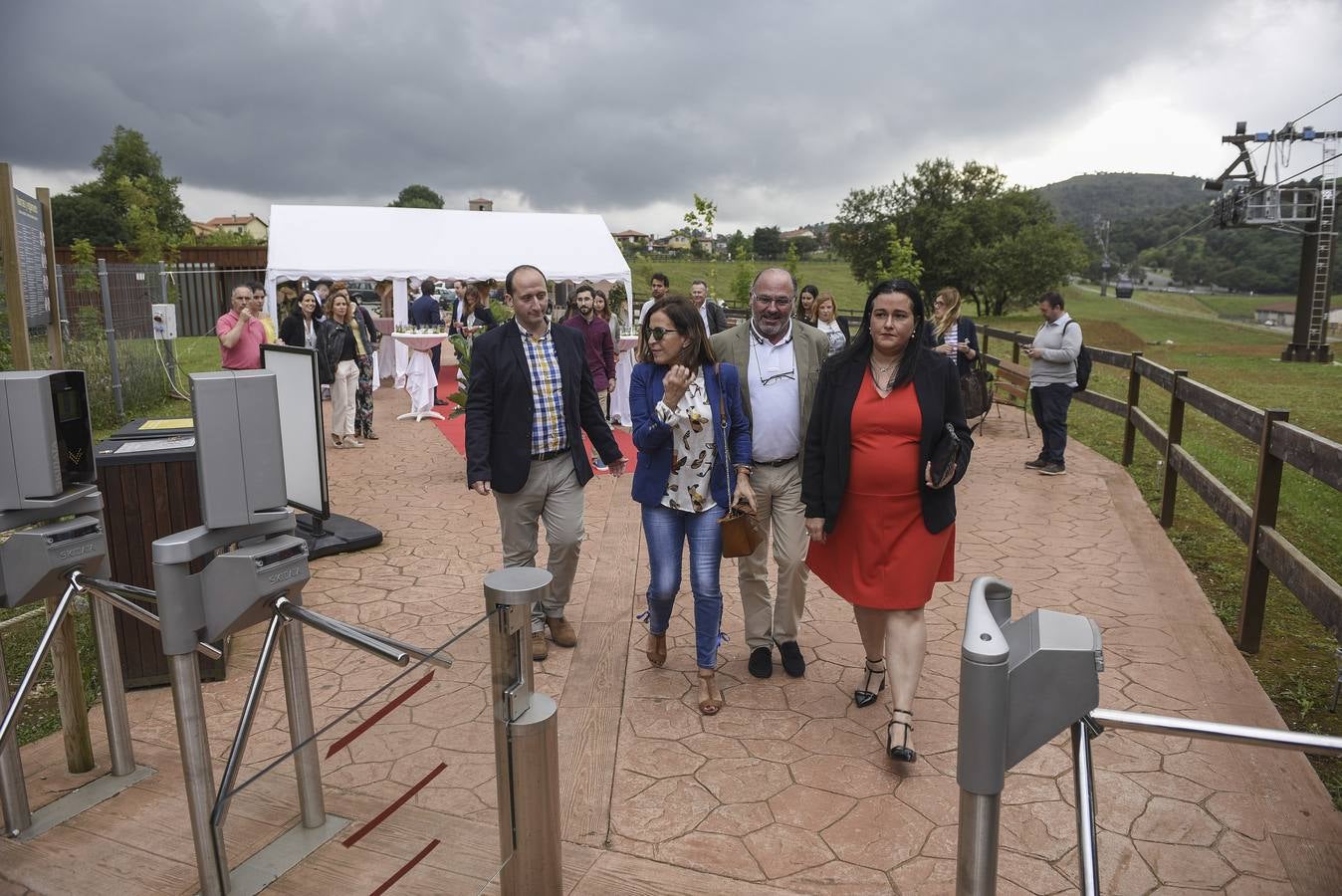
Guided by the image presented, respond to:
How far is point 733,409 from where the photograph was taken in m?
4.09

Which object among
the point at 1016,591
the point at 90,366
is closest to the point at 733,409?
the point at 1016,591

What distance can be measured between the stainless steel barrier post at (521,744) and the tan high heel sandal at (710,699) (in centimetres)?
166

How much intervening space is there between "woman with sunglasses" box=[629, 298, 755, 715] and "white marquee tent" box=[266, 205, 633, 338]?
14.3 meters

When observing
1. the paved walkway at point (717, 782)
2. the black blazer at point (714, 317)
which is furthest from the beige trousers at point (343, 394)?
the paved walkway at point (717, 782)

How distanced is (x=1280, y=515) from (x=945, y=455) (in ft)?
21.2

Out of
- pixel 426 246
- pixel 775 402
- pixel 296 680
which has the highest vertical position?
pixel 426 246

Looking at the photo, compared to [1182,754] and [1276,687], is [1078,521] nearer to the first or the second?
[1276,687]

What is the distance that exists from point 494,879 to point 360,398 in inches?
375

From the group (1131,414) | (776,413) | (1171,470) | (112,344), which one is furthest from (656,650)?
(112,344)

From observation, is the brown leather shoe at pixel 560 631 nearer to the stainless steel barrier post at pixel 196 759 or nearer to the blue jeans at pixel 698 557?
the blue jeans at pixel 698 557

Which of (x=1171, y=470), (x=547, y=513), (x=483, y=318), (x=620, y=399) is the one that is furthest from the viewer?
(x=483, y=318)

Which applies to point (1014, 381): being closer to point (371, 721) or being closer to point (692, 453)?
point (692, 453)

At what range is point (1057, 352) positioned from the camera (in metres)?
8.77

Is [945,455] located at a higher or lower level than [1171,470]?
higher
